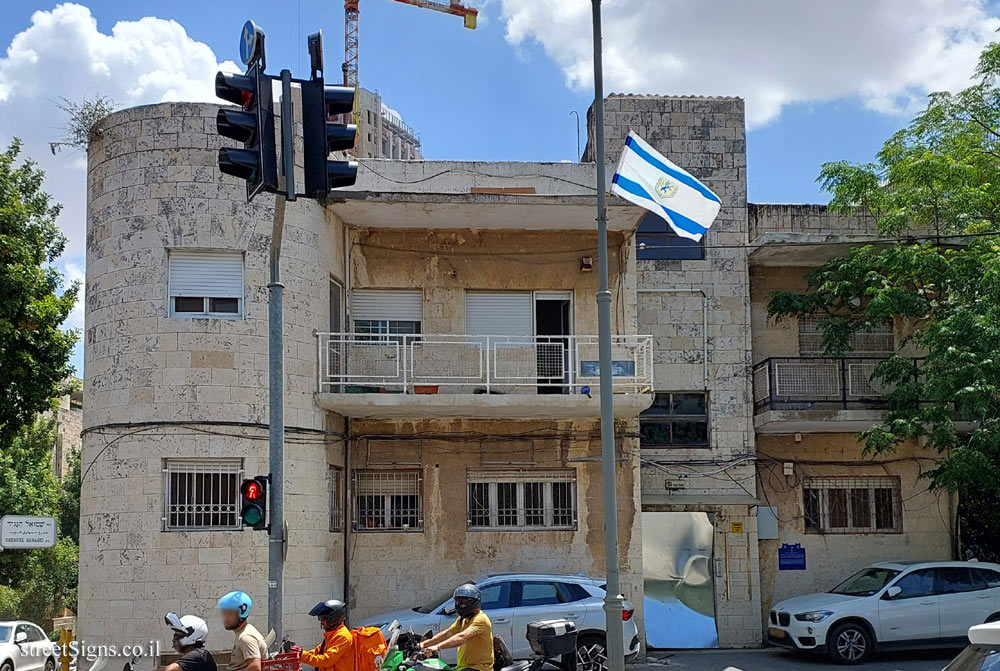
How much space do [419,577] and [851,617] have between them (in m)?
6.87

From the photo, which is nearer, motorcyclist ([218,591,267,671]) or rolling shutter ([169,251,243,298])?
motorcyclist ([218,591,267,671])

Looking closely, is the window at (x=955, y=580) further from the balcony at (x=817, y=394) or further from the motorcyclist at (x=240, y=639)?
the motorcyclist at (x=240, y=639)

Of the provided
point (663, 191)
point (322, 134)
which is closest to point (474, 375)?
point (663, 191)

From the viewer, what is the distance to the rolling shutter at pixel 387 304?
61.9ft

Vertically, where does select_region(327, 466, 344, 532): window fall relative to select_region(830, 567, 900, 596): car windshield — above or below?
above

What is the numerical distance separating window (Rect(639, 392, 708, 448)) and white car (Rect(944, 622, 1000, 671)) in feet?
46.2

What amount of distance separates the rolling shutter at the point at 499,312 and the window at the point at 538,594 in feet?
16.9

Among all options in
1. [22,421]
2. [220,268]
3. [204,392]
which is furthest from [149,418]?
[22,421]

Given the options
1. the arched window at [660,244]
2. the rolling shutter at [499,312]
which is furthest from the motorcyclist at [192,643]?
the arched window at [660,244]

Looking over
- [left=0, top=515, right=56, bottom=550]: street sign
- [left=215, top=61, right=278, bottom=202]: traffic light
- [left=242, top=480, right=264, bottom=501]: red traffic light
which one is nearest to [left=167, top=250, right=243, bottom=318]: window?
[left=0, top=515, right=56, bottom=550]: street sign

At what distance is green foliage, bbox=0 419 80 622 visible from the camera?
27.1m

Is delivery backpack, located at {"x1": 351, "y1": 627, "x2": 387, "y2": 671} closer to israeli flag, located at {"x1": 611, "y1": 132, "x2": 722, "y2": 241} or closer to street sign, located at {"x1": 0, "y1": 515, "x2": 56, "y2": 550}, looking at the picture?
street sign, located at {"x1": 0, "y1": 515, "x2": 56, "y2": 550}

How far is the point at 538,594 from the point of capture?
15359mm

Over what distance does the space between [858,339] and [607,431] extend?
1073 centimetres
